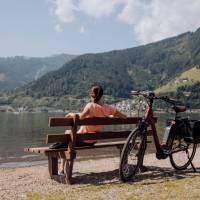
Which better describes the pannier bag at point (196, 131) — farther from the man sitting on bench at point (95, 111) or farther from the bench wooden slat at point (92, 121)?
the man sitting on bench at point (95, 111)

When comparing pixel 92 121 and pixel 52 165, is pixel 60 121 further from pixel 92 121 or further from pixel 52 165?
pixel 52 165

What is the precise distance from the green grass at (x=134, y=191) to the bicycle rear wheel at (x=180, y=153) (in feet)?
5.73

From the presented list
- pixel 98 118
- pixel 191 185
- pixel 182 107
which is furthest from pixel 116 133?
pixel 191 185

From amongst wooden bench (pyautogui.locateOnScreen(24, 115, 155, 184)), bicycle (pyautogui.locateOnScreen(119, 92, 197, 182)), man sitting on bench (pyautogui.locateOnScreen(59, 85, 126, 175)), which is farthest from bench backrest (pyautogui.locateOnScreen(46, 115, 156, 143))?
bicycle (pyautogui.locateOnScreen(119, 92, 197, 182))

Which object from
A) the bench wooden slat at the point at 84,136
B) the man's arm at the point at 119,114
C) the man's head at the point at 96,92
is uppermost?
the man's head at the point at 96,92

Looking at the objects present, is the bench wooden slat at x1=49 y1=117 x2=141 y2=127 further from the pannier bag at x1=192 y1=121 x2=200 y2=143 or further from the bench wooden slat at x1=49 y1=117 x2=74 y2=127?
the pannier bag at x1=192 y1=121 x2=200 y2=143

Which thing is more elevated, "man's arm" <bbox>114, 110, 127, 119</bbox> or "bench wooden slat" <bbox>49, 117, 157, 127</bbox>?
"man's arm" <bbox>114, 110, 127, 119</bbox>

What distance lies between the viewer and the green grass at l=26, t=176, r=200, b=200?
9.02 m

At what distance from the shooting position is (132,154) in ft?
37.4

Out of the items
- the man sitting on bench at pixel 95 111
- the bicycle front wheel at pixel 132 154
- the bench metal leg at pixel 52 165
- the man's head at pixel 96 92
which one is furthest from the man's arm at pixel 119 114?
the bench metal leg at pixel 52 165

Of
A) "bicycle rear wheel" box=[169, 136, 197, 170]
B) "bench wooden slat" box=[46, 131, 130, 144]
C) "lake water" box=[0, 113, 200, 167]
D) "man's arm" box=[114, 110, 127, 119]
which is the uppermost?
"man's arm" box=[114, 110, 127, 119]

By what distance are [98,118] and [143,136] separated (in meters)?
1.22

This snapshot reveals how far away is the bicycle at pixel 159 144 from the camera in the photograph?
11.1m

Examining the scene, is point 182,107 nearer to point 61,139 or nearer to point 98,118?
point 98,118
